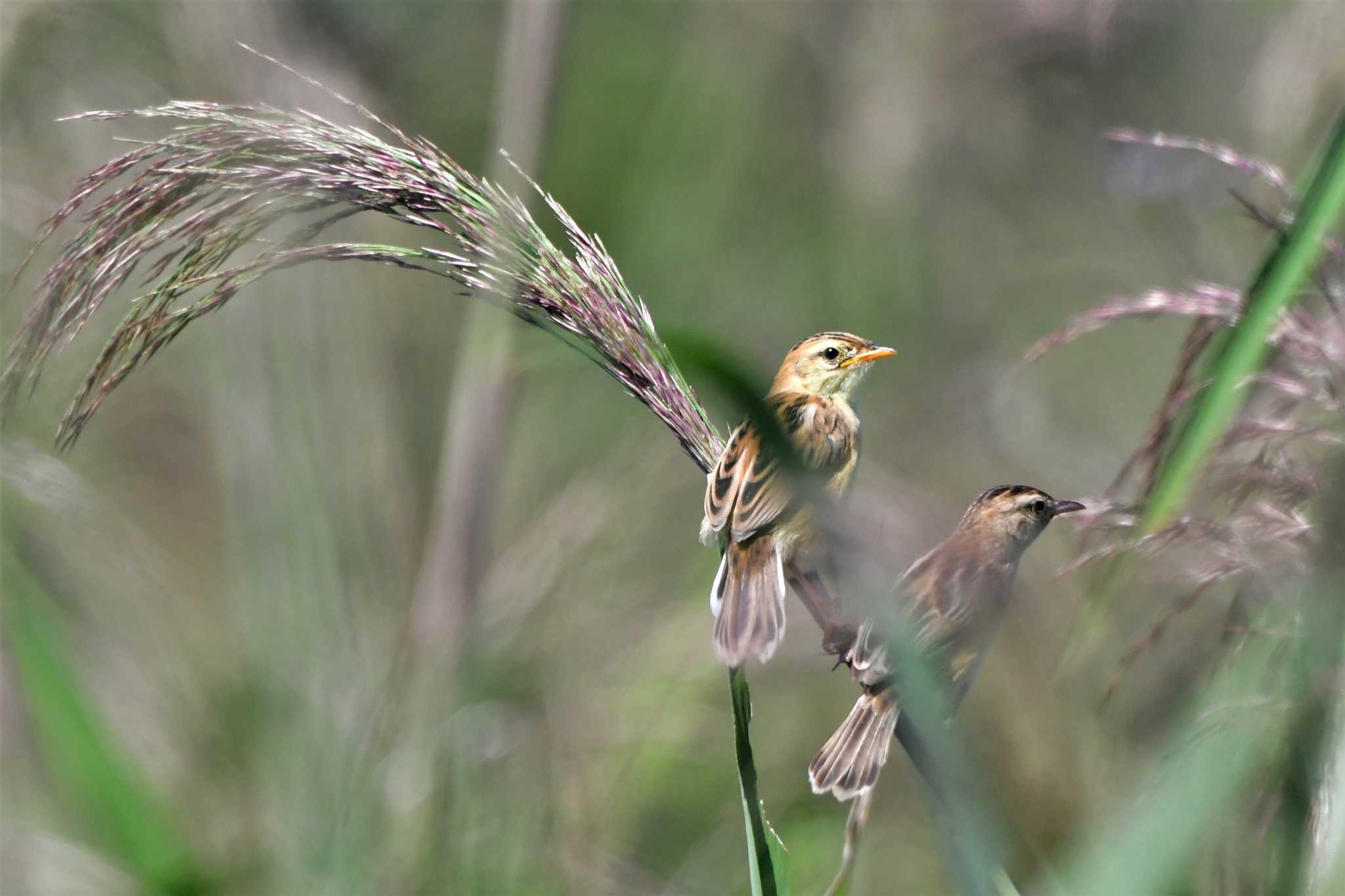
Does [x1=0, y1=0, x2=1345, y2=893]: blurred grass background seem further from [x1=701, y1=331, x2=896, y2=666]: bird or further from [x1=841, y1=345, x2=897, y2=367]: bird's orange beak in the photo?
[x1=841, y1=345, x2=897, y2=367]: bird's orange beak

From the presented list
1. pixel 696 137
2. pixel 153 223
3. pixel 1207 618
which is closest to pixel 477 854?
pixel 153 223

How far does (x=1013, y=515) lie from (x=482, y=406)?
5.24 ft

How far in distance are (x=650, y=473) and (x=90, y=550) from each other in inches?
55.6

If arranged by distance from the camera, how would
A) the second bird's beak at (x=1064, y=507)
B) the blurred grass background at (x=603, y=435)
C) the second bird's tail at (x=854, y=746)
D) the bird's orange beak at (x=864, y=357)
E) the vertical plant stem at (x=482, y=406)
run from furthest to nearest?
the vertical plant stem at (x=482, y=406) → the bird's orange beak at (x=864, y=357) → the blurred grass background at (x=603, y=435) → the second bird's beak at (x=1064, y=507) → the second bird's tail at (x=854, y=746)

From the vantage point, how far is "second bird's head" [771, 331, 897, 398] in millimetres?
2869

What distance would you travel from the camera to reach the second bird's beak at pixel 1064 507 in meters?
1.94

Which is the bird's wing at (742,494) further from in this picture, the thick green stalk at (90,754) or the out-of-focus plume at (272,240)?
the thick green stalk at (90,754)

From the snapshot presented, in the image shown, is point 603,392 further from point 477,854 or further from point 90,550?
point 477,854

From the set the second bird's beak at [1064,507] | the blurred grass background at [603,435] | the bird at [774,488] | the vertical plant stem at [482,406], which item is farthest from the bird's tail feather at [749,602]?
the vertical plant stem at [482,406]

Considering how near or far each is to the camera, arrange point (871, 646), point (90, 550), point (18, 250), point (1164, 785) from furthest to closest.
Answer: point (18, 250)
point (90, 550)
point (871, 646)
point (1164, 785)

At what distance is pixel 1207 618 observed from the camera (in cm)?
300

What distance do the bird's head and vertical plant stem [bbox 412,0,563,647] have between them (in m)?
1.29

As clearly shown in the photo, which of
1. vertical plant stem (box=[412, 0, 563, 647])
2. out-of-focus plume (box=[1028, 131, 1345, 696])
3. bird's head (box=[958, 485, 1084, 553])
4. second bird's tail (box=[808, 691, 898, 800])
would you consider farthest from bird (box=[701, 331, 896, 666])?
vertical plant stem (box=[412, 0, 563, 647])

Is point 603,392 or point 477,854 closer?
point 477,854
